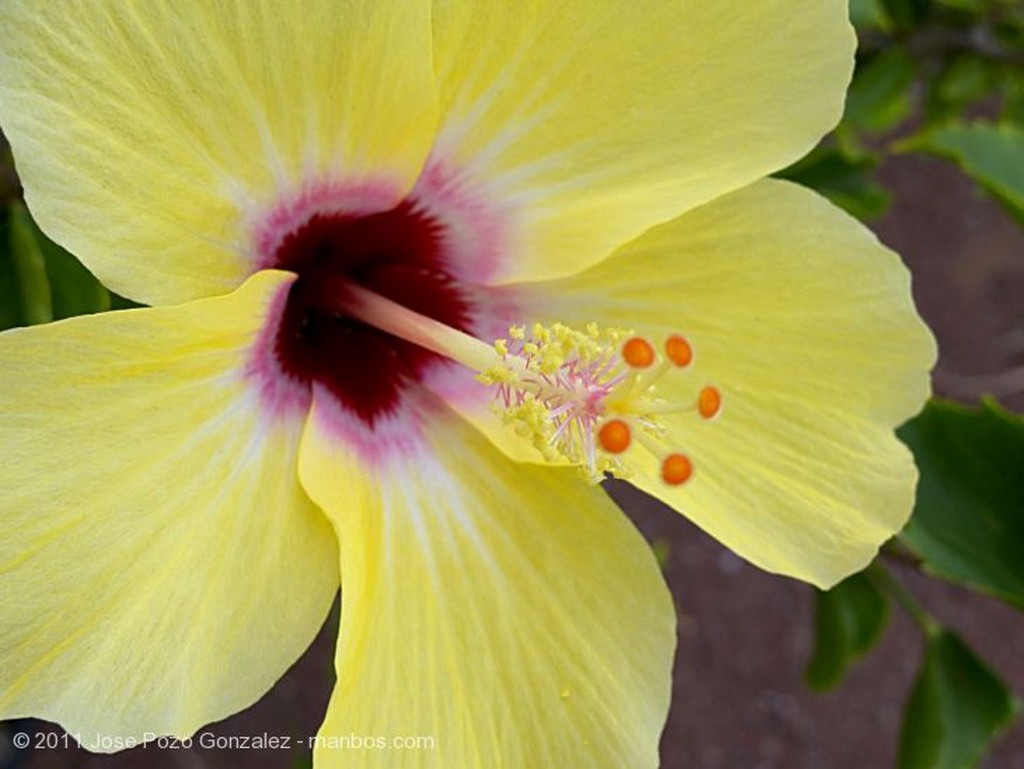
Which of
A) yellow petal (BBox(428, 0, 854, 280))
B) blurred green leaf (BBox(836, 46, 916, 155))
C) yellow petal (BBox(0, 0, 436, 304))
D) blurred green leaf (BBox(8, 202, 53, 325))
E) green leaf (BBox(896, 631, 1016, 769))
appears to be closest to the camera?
yellow petal (BBox(0, 0, 436, 304))

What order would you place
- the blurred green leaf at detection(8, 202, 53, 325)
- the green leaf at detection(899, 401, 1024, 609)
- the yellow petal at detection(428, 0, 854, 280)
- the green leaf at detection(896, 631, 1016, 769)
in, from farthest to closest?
1. the green leaf at detection(896, 631, 1016, 769)
2. the green leaf at detection(899, 401, 1024, 609)
3. the blurred green leaf at detection(8, 202, 53, 325)
4. the yellow petal at detection(428, 0, 854, 280)

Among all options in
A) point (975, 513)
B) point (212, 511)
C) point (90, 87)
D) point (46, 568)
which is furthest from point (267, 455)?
point (975, 513)

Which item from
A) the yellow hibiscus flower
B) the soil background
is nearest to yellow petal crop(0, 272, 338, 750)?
the yellow hibiscus flower

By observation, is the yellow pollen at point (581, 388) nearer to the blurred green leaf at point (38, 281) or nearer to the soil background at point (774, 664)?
the blurred green leaf at point (38, 281)

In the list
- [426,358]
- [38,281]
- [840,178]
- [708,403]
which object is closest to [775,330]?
[708,403]

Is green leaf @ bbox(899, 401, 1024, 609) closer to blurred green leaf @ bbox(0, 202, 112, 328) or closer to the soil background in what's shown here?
blurred green leaf @ bbox(0, 202, 112, 328)

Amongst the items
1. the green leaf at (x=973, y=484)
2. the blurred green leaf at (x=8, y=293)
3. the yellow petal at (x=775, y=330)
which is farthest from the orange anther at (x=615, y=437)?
the green leaf at (x=973, y=484)

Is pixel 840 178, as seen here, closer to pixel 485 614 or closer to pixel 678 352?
pixel 678 352
